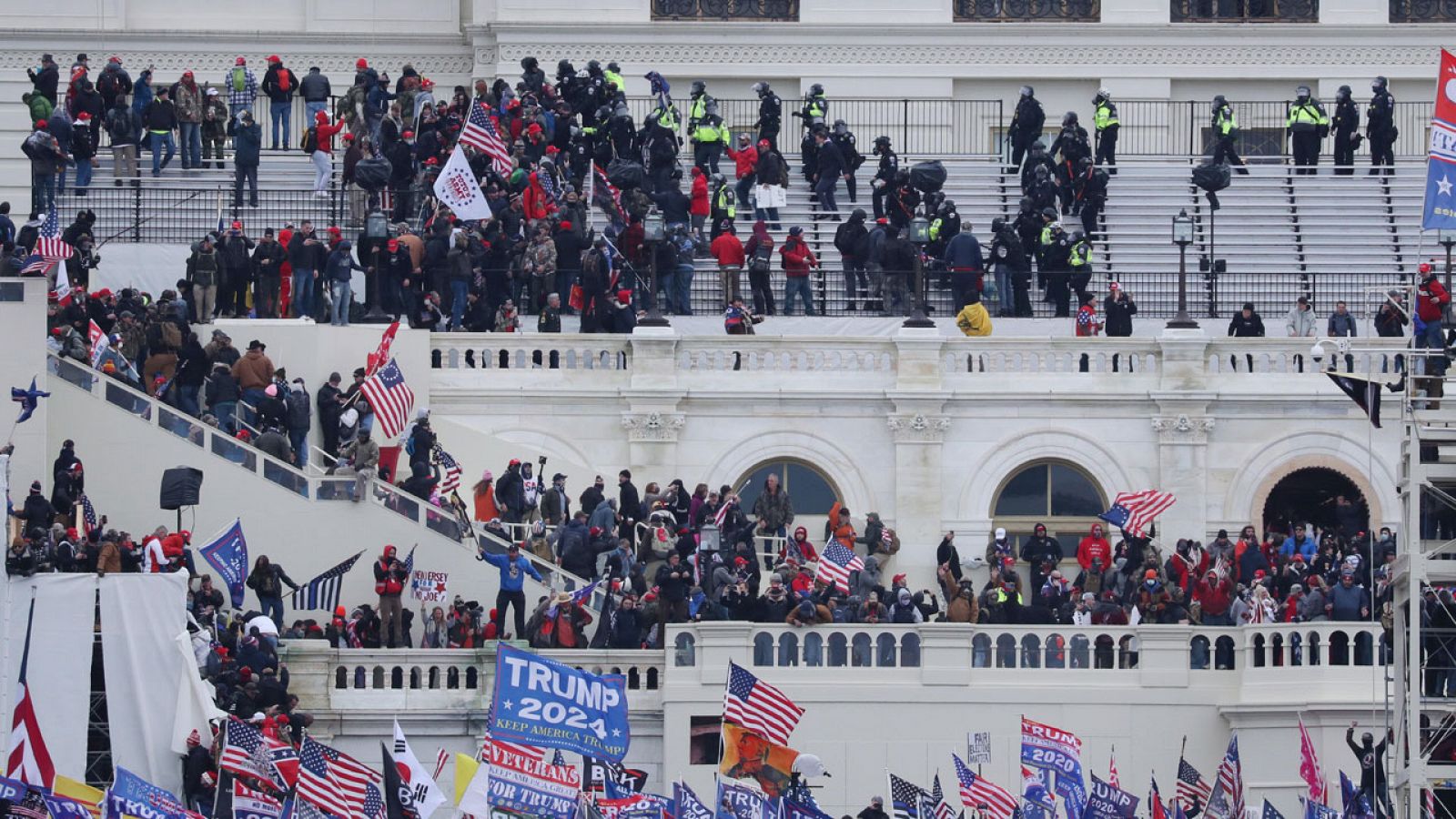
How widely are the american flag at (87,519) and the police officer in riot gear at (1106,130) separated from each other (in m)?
21.9

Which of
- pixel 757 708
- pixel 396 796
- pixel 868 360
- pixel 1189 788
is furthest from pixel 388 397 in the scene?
pixel 396 796

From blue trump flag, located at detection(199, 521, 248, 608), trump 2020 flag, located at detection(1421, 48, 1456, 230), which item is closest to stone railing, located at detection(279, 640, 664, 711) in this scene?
blue trump flag, located at detection(199, 521, 248, 608)

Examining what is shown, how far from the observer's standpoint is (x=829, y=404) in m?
75.2

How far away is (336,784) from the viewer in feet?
187

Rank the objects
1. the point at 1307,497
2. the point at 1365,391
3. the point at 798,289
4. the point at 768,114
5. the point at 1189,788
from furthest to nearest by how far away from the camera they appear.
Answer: the point at 768,114 < the point at 798,289 < the point at 1307,497 < the point at 1189,788 < the point at 1365,391

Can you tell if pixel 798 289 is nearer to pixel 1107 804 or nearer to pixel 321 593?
pixel 321 593

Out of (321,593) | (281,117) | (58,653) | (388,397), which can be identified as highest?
(281,117)

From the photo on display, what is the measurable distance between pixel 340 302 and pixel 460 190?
10.1 ft

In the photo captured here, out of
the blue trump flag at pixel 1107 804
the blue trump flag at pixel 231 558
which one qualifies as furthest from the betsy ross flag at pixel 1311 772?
the blue trump flag at pixel 231 558

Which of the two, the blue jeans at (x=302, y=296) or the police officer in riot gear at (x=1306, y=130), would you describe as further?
the police officer in riot gear at (x=1306, y=130)

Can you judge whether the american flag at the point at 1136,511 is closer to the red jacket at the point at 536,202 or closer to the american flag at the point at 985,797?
the red jacket at the point at 536,202

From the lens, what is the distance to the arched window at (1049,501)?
7488cm

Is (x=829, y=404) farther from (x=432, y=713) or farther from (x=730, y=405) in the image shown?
(x=432, y=713)

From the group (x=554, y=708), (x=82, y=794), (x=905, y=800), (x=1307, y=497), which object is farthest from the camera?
(x=1307, y=497)
